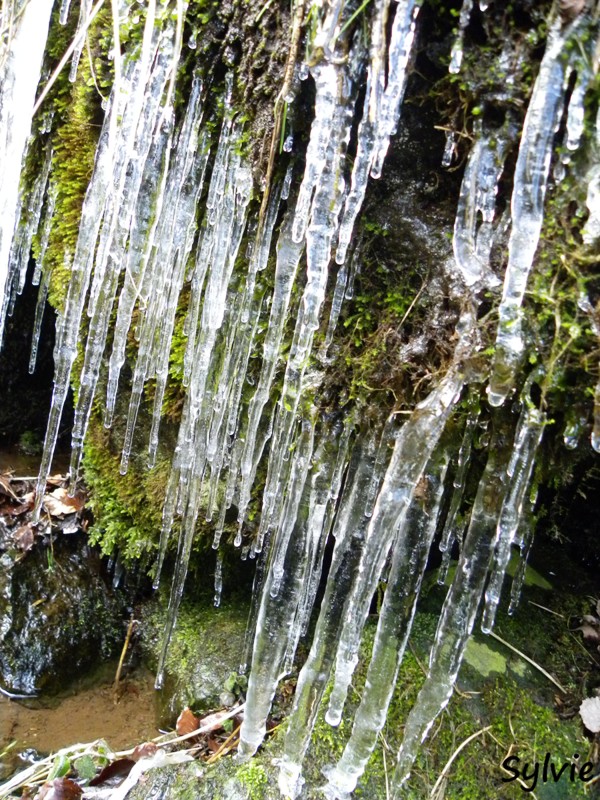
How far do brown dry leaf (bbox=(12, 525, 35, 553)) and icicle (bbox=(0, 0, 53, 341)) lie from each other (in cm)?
157

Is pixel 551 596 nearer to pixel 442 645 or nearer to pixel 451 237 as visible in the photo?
pixel 442 645

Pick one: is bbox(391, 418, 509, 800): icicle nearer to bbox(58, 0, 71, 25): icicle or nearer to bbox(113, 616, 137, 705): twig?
bbox(113, 616, 137, 705): twig

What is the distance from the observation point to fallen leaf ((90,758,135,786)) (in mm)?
2461

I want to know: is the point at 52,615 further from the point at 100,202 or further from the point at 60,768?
the point at 100,202

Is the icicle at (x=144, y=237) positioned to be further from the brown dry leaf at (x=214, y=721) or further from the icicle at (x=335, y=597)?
the brown dry leaf at (x=214, y=721)

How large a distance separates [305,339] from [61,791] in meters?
1.91

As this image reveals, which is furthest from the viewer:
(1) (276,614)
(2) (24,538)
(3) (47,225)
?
(2) (24,538)

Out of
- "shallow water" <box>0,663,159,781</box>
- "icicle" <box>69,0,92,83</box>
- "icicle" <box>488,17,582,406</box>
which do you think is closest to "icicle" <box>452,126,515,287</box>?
"icicle" <box>488,17,582,406</box>

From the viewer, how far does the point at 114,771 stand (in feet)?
8.22

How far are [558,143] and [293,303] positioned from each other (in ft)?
3.18

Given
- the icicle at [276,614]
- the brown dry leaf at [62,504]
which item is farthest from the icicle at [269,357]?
the brown dry leaf at [62,504]

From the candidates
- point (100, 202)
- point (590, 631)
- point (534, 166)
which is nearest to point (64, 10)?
point (100, 202)

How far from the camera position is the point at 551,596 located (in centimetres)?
291

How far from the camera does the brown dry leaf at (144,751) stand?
100.0 inches
